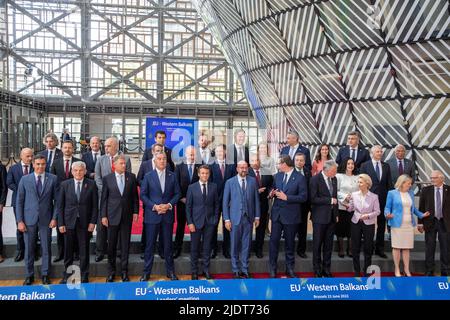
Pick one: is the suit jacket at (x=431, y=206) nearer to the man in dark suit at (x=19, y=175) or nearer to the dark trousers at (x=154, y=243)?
the dark trousers at (x=154, y=243)

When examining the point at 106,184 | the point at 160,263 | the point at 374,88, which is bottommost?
the point at 160,263

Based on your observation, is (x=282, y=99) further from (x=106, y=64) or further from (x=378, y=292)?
(x=106, y=64)

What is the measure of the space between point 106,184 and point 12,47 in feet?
96.1

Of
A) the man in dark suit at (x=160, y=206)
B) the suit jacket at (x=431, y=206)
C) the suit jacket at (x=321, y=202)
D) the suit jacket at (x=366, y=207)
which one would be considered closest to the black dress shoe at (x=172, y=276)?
the man in dark suit at (x=160, y=206)

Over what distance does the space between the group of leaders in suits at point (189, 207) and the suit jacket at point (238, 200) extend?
0.01 meters

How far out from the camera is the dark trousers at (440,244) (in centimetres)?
652

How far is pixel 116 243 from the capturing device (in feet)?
20.6

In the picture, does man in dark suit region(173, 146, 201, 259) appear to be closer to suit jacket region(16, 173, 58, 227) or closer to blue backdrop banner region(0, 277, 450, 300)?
suit jacket region(16, 173, 58, 227)

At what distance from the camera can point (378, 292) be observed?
5.22 meters

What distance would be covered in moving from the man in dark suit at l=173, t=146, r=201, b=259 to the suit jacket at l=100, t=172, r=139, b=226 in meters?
0.91

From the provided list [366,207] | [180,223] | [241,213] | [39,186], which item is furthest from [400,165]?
[39,186]

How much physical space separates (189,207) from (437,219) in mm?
3682

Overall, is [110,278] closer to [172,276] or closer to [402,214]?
[172,276]
